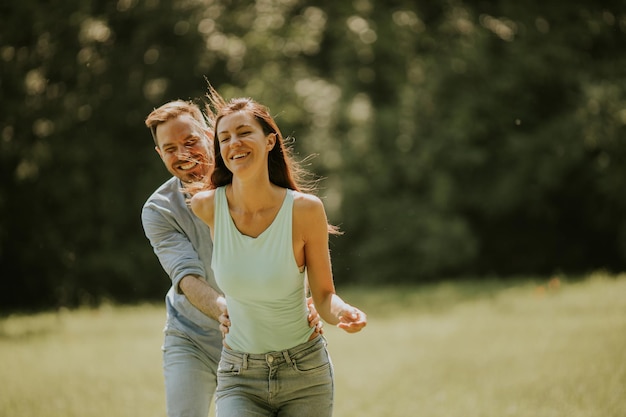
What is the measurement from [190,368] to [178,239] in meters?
0.68

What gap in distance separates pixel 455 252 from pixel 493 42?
5.05 metres

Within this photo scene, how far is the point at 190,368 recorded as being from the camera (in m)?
3.89

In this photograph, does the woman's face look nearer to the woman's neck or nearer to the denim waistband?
the woman's neck

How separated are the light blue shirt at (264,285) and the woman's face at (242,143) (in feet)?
0.74

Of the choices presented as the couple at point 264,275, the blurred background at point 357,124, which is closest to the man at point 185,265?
the couple at point 264,275

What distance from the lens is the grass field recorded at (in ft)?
23.6

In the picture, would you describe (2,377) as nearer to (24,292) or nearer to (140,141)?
(24,292)

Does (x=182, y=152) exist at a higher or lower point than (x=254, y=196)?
higher

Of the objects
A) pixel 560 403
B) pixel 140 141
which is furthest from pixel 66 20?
pixel 560 403

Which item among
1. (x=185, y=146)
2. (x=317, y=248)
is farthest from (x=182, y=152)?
(x=317, y=248)

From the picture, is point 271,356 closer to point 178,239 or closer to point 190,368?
point 190,368

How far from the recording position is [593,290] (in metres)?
12.7

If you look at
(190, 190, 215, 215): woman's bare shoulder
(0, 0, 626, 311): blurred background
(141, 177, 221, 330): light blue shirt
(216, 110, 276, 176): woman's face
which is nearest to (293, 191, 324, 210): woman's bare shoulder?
(216, 110, 276, 176): woman's face

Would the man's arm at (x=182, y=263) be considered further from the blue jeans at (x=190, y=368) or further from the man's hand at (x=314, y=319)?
the man's hand at (x=314, y=319)
